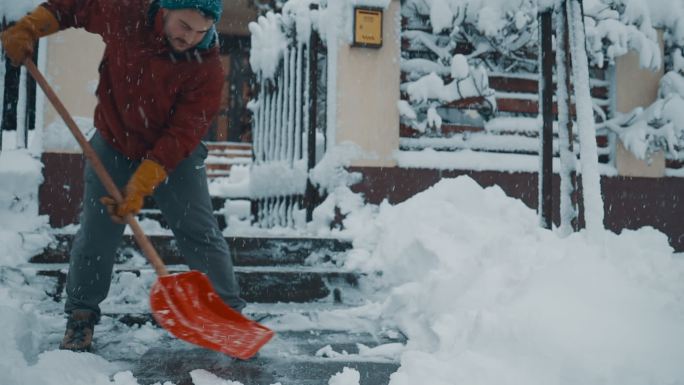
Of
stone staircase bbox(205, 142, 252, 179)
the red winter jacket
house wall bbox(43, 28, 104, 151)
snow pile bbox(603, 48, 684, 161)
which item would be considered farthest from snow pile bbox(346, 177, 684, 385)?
stone staircase bbox(205, 142, 252, 179)

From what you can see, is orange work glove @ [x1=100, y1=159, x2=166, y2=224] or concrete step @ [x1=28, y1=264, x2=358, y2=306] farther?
concrete step @ [x1=28, y1=264, x2=358, y2=306]

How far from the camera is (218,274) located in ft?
9.37

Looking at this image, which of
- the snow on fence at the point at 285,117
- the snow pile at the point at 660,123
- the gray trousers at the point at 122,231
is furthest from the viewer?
the snow pile at the point at 660,123

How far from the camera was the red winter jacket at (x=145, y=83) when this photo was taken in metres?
2.55

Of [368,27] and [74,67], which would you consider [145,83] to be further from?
[368,27]

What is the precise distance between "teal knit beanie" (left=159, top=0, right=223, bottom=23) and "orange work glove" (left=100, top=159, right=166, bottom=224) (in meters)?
0.67

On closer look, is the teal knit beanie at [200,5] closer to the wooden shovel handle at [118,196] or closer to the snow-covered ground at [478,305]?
the wooden shovel handle at [118,196]

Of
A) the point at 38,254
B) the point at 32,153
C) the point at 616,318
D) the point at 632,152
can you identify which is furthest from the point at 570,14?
the point at 32,153

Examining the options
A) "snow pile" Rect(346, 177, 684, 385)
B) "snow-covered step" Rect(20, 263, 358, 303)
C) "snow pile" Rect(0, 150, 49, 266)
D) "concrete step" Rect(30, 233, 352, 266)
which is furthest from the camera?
"snow pile" Rect(0, 150, 49, 266)

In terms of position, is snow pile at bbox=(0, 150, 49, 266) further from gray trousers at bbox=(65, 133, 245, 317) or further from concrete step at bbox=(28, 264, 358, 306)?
gray trousers at bbox=(65, 133, 245, 317)

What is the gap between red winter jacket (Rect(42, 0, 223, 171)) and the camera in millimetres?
2551

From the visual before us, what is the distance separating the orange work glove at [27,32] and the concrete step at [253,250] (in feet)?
5.13

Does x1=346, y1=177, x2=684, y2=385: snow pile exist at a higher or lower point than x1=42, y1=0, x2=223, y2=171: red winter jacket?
lower

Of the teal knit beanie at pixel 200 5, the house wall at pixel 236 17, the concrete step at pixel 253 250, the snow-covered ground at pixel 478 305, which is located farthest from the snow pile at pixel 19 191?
the house wall at pixel 236 17
